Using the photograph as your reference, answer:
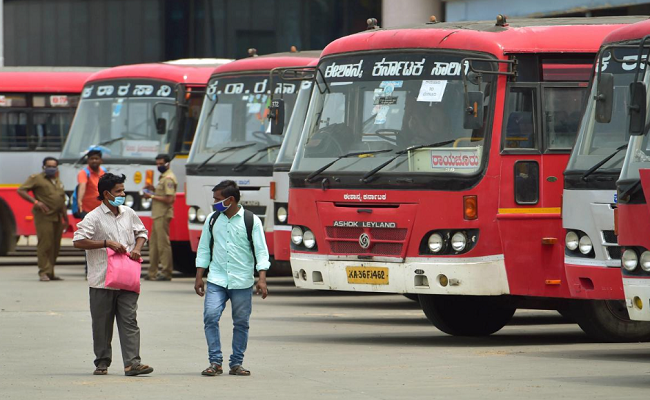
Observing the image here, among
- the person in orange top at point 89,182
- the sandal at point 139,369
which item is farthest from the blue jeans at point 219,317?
the person in orange top at point 89,182

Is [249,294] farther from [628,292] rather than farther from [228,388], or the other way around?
[628,292]

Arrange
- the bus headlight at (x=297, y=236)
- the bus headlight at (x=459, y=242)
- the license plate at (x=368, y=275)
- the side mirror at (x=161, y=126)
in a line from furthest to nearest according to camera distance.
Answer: the side mirror at (x=161, y=126) → the bus headlight at (x=297, y=236) → the license plate at (x=368, y=275) → the bus headlight at (x=459, y=242)

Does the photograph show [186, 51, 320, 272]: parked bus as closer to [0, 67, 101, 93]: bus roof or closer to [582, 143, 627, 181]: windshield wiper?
[0, 67, 101, 93]: bus roof

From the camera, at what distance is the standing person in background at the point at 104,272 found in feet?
36.9

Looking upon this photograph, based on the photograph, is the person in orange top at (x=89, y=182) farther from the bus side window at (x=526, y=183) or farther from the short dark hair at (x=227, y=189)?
the short dark hair at (x=227, y=189)

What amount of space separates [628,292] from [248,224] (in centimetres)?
279

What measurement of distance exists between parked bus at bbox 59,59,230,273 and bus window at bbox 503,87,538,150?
9.30 m

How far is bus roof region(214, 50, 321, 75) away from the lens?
1969 centimetres

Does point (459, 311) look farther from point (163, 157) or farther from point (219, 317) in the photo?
point (163, 157)

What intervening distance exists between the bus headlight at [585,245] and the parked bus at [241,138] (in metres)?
7.45

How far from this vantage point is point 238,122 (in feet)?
65.5

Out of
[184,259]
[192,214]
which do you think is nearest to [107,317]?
[192,214]

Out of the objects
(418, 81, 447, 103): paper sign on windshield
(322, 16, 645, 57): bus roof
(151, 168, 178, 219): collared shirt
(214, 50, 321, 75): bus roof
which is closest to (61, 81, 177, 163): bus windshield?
(151, 168, 178, 219): collared shirt

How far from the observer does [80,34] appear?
1656 inches
